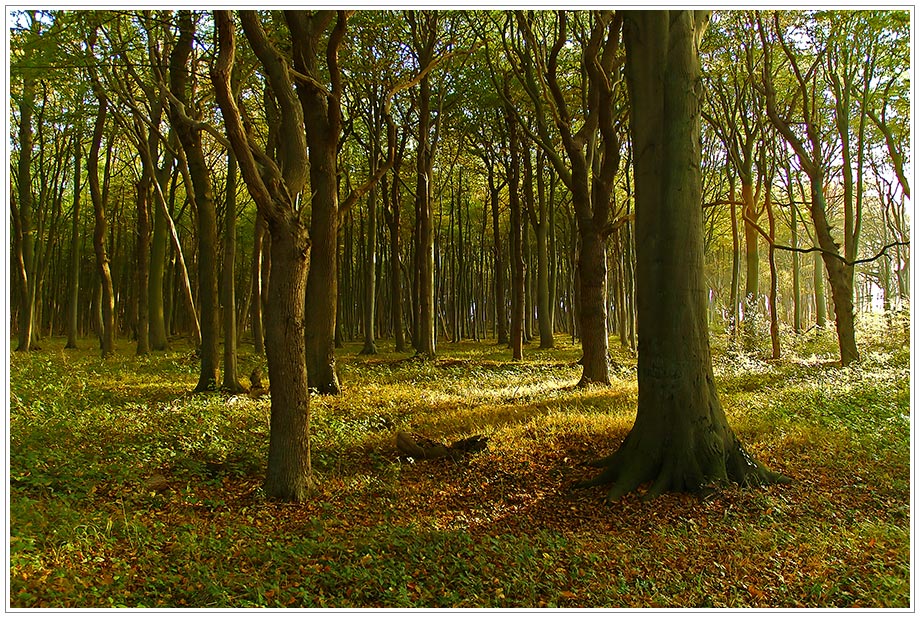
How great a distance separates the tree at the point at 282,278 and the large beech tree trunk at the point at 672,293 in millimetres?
2956

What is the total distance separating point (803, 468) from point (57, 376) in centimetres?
1175

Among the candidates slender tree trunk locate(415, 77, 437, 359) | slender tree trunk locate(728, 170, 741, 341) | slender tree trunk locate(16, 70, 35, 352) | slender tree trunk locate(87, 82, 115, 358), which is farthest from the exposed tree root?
slender tree trunk locate(16, 70, 35, 352)

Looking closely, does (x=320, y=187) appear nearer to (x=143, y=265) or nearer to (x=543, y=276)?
(x=143, y=265)

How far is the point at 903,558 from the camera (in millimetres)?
4316

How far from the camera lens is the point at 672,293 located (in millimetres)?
6055

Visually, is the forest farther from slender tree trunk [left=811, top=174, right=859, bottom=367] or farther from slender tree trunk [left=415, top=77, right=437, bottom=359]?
slender tree trunk [left=415, top=77, right=437, bottom=359]

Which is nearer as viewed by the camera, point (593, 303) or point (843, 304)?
point (593, 303)

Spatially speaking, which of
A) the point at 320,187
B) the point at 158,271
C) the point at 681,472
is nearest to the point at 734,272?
the point at 320,187

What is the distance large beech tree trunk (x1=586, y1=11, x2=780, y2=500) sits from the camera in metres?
5.96

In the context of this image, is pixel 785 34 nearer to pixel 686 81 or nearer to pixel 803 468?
pixel 686 81

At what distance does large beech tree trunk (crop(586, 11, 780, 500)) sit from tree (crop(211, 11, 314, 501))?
296cm

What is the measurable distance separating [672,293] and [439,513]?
123 inches

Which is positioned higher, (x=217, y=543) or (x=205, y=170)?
(x=205, y=170)
